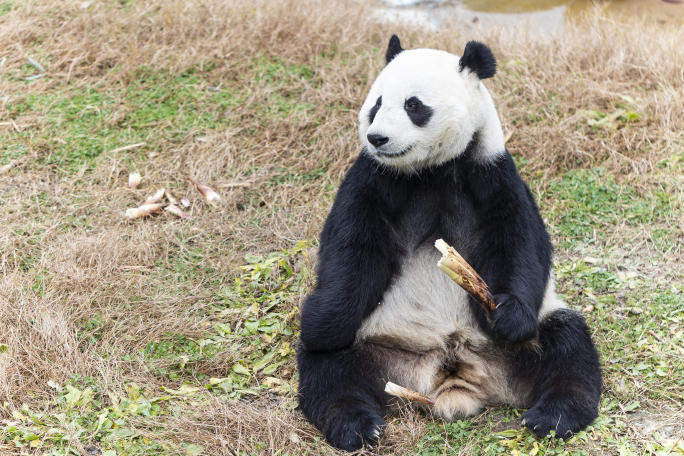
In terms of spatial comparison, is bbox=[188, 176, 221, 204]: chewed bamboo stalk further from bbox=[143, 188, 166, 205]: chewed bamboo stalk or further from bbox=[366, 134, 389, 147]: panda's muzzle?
bbox=[366, 134, 389, 147]: panda's muzzle

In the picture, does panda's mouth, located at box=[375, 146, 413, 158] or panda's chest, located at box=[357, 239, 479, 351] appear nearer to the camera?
panda's mouth, located at box=[375, 146, 413, 158]

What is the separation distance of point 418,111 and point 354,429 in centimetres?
156

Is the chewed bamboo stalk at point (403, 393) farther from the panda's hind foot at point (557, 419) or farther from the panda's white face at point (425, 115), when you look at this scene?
the panda's white face at point (425, 115)

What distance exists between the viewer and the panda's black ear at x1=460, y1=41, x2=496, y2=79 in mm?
3350

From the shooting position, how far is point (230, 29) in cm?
670

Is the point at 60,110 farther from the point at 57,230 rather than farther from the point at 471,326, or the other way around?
the point at 471,326

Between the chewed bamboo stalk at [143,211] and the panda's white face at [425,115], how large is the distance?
233 cm

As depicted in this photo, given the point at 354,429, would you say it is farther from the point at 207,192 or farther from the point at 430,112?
the point at 207,192

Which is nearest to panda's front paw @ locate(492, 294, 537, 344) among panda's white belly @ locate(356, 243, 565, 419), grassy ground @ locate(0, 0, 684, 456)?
panda's white belly @ locate(356, 243, 565, 419)

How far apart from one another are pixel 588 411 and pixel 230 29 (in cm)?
512

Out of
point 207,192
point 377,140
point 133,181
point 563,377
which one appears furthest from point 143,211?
point 563,377

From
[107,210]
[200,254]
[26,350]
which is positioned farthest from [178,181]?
[26,350]

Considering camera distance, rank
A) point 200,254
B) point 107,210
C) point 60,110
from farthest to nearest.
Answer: point 60,110 < point 107,210 < point 200,254

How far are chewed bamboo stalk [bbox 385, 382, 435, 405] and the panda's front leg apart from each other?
122 mm
